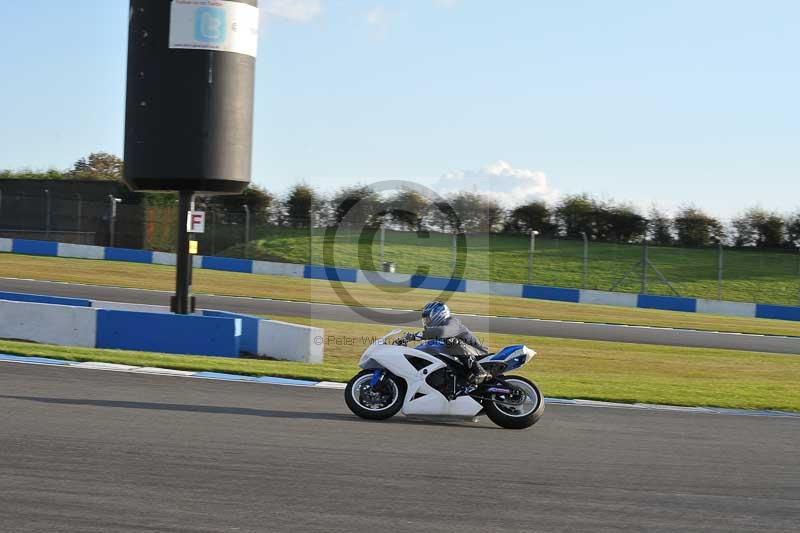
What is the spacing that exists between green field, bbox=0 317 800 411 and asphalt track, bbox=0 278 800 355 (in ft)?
4.77

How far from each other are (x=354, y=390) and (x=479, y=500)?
3550 millimetres

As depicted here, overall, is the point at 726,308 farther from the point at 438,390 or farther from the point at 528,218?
the point at 438,390

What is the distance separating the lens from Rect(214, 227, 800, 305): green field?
37.7 m

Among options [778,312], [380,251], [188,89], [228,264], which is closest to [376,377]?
[188,89]

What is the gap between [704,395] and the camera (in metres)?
13.2

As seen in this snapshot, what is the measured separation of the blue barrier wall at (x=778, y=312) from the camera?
33312mm

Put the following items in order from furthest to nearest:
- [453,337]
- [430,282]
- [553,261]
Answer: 1. [553,261]
2. [430,282]
3. [453,337]

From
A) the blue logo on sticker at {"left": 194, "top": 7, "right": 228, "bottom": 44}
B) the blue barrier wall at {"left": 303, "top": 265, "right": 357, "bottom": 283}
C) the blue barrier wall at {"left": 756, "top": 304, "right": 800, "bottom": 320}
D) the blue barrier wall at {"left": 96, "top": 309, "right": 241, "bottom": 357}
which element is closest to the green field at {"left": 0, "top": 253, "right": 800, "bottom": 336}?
the blue barrier wall at {"left": 303, "top": 265, "right": 357, "bottom": 283}

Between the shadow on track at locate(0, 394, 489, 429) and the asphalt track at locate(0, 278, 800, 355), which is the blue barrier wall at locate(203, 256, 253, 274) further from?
the shadow on track at locate(0, 394, 489, 429)

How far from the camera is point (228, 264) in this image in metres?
36.3

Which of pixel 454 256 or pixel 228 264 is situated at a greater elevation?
pixel 454 256

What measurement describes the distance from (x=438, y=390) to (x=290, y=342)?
6.37 m

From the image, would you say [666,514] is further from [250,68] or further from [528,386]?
[250,68]

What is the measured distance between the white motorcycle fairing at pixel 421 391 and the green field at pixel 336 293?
17.7m
